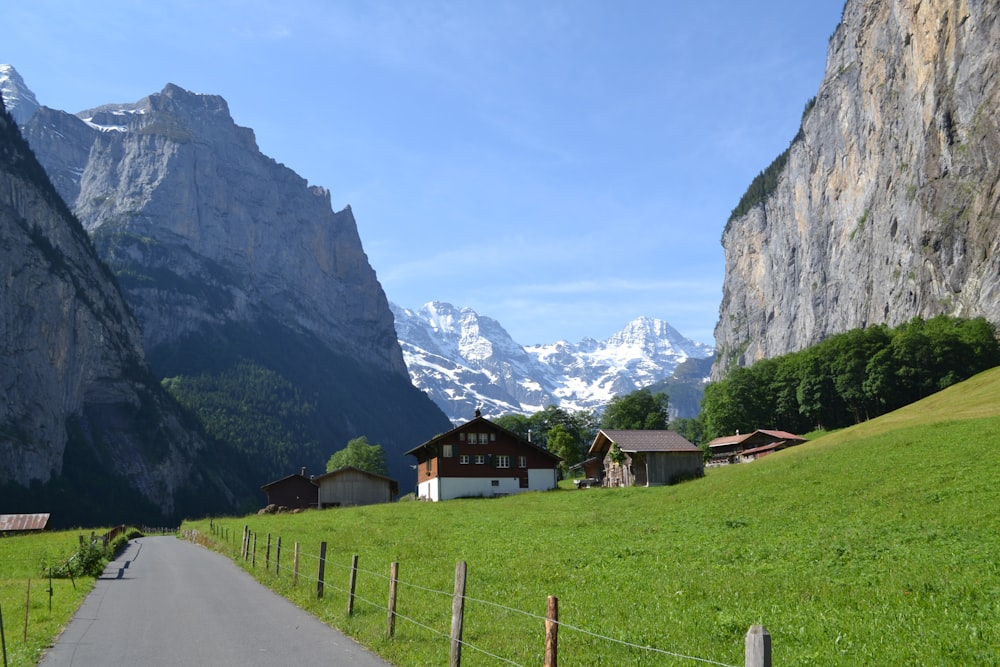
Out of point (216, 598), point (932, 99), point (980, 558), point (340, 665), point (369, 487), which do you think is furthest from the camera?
point (932, 99)

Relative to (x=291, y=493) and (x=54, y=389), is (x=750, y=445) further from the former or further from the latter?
(x=54, y=389)

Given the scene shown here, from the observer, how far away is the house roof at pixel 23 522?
74.6m

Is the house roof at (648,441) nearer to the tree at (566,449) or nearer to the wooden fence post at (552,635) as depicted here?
the tree at (566,449)

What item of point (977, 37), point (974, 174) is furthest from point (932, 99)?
point (974, 174)

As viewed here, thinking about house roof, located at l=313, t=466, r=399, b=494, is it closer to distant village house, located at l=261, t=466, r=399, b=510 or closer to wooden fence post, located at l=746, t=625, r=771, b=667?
distant village house, located at l=261, t=466, r=399, b=510

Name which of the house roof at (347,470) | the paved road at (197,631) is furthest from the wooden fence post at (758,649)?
the house roof at (347,470)

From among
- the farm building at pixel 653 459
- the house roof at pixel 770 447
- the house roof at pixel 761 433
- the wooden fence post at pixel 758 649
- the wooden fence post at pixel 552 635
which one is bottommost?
the wooden fence post at pixel 552 635

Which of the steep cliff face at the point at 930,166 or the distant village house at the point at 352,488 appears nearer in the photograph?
the distant village house at the point at 352,488

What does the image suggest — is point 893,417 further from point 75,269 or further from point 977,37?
point 75,269

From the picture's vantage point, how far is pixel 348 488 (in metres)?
99.6

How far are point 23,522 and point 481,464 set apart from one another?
48627 millimetres

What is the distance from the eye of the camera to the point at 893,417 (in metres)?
82.4

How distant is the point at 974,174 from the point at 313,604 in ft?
517

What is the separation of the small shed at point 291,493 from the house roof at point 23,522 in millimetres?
36701
